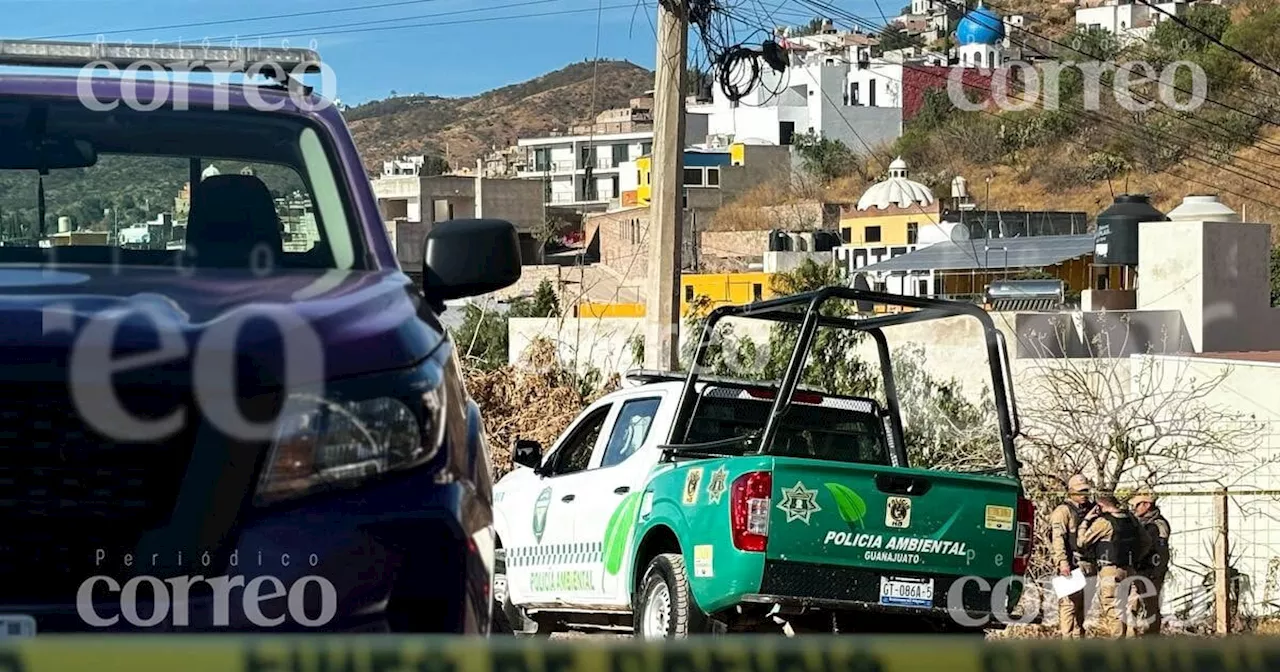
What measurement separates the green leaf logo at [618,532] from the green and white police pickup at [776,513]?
1 centimetres

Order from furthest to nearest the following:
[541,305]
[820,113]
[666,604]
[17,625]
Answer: [820,113] → [541,305] → [666,604] → [17,625]

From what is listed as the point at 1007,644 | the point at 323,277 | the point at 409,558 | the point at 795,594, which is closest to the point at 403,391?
the point at 409,558

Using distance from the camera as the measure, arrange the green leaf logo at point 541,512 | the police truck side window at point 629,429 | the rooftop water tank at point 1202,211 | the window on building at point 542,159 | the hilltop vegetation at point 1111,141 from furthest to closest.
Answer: the window on building at point 542,159
the hilltop vegetation at point 1111,141
the rooftop water tank at point 1202,211
the green leaf logo at point 541,512
the police truck side window at point 629,429

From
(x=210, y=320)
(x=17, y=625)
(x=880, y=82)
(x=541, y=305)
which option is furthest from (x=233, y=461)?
(x=880, y=82)

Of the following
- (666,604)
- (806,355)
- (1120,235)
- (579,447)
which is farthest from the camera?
(1120,235)

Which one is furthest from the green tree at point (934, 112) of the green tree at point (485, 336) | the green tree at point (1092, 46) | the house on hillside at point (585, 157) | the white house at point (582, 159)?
the green tree at point (485, 336)

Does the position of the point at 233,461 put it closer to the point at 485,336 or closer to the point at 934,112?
the point at 485,336

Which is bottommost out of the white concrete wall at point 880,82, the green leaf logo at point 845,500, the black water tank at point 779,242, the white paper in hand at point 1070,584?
the white paper in hand at point 1070,584

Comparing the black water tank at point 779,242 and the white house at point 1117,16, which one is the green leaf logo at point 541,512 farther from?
the white house at point 1117,16

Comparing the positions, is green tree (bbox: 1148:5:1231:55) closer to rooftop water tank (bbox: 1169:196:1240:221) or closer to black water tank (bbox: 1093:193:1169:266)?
black water tank (bbox: 1093:193:1169:266)

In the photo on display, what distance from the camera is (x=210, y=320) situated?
3576mm

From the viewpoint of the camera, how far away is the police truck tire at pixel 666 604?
30.9 ft

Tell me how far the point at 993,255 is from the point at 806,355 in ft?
123

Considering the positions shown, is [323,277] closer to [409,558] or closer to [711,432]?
[409,558]
